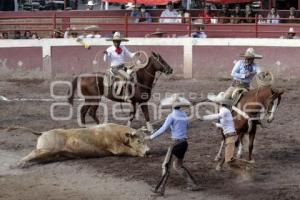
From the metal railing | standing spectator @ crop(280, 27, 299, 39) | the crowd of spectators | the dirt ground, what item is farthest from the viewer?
the crowd of spectators

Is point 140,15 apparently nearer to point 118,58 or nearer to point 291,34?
point 291,34

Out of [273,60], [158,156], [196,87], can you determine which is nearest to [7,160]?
[158,156]

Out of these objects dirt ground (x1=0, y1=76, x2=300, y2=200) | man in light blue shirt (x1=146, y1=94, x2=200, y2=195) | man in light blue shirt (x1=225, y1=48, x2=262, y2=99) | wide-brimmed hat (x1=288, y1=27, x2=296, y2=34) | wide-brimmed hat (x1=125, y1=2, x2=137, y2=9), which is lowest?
dirt ground (x1=0, y1=76, x2=300, y2=200)

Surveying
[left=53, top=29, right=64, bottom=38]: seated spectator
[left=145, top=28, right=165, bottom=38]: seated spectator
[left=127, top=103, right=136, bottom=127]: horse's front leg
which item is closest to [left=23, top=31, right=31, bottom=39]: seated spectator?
[left=53, top=29, right=64, bottom=38]: seated spectator

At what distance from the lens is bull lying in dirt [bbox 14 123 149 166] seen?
11.1 m

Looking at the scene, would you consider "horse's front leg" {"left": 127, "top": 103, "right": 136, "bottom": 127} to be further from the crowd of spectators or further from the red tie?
the crowd of spectators

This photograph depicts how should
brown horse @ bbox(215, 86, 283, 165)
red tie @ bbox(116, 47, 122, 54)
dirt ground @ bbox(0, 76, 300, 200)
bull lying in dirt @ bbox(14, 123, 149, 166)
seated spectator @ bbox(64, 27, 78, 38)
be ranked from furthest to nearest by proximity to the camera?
1. seated spectator @ bbox(64, 27, 78, 38)
2. red tie @ bbox(116, 47, 122, 54)
3. bull lying in dirt @ bbox(14, 123, 149, 166)
4. brown horse @ bbox(215, 86, 283, 165)
5. dirt ground @ bbox(0, 76, 300, 200)

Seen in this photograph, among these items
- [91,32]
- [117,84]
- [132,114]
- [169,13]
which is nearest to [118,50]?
[117,84]

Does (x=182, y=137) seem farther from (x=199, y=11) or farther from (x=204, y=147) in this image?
(x=199, y=11)

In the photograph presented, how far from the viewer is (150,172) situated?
10477 mm

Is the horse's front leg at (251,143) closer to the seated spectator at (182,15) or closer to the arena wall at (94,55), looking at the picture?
the arena wall at (94,55)

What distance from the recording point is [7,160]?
11.4m

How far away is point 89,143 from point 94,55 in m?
11.1

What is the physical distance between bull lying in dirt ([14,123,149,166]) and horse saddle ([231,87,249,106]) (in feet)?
5.28
